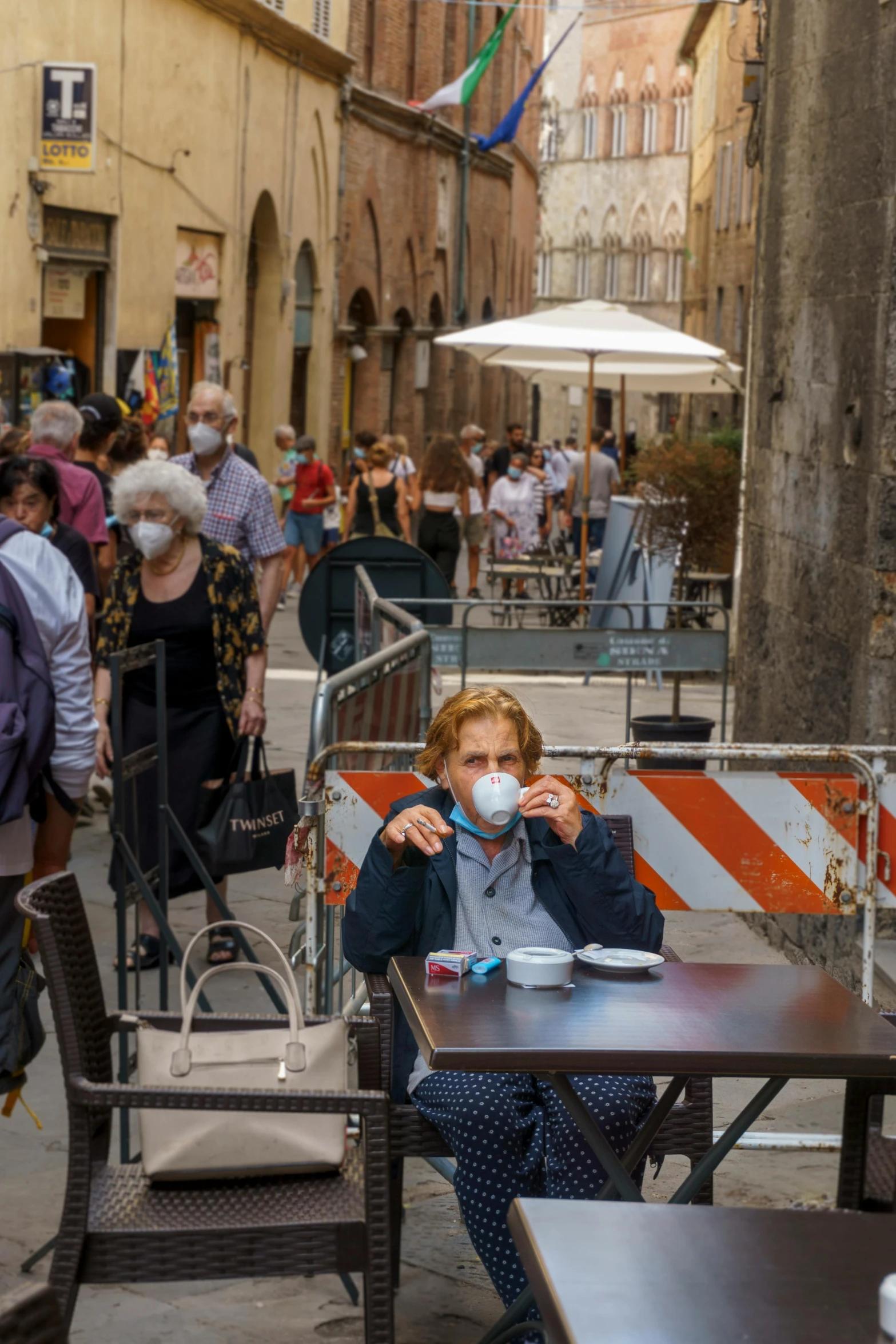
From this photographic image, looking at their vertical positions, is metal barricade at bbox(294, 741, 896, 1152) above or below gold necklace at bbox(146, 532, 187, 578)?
below

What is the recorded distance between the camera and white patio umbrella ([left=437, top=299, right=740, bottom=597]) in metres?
14.3

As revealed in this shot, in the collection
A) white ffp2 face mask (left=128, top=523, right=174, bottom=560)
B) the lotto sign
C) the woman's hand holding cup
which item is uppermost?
the lotto sign

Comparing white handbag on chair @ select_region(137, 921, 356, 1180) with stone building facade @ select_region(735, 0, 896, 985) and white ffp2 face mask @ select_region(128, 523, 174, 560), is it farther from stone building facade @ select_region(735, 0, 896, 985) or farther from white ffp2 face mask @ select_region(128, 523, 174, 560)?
stone building facade @ select_region(735, 0, 896, 985)

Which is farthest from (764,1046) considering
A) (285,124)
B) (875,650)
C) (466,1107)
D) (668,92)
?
(668,92)

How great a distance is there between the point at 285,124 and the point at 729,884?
2119 centimetres

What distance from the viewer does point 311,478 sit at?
18375mm

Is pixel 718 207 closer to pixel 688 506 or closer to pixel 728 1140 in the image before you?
pixel 688 506

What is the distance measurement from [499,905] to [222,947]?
2.89 meters

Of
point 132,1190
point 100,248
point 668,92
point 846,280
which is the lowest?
point 132,1190

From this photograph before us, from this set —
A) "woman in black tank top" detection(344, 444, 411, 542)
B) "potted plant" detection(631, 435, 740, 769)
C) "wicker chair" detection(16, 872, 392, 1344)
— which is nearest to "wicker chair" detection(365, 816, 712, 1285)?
"wicker chair" detection(16, 872, 392, 1344)

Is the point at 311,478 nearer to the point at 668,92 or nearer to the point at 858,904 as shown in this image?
the point at 858,904

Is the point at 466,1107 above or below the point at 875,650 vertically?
below

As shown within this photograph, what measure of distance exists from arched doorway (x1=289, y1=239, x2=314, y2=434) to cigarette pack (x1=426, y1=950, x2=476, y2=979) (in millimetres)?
23212

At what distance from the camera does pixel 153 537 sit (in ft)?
20.9
